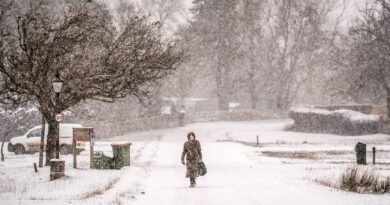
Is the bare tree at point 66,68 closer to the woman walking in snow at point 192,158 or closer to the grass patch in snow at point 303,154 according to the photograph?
the woman walking in snow at point 192,158

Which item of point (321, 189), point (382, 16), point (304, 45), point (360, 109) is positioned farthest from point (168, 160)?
point (304, 45)

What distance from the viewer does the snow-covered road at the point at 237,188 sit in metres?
13.8

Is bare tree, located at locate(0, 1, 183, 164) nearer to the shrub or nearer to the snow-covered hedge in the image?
the shrub

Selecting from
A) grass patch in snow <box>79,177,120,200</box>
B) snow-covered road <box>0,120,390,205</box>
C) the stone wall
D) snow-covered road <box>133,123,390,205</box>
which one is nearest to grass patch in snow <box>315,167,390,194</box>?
snow-covered road <box>0,120,390,205</box>

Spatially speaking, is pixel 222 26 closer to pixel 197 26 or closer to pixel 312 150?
pixel 197 26

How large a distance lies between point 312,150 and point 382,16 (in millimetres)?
18542

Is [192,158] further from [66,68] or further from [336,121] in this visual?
[336,121]

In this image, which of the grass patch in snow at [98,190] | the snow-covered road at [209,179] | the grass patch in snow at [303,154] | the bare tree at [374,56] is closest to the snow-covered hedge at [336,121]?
the bare tree at [374,56]

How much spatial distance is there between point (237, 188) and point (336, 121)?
3044 centimetres

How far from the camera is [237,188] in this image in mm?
16422

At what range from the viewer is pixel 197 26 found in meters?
64.4

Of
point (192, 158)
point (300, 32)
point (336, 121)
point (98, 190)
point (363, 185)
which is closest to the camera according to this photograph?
point (98, 190)

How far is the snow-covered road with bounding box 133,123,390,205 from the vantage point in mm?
13844

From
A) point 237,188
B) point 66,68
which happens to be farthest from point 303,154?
point 237,188
